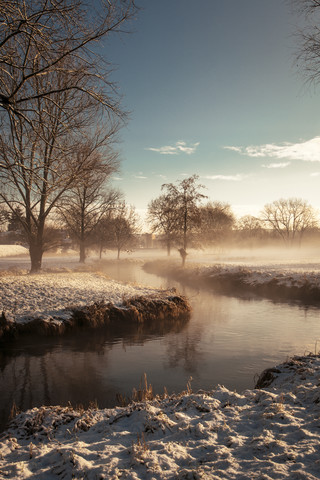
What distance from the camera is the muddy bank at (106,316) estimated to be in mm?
11328

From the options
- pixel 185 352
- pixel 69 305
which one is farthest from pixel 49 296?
pixel 185 352

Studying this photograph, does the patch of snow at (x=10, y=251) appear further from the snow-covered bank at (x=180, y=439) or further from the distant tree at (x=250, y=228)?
the distant tree at (x=250, y=228)

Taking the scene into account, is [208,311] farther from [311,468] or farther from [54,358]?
[311,468]

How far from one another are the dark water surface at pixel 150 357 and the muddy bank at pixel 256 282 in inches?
240

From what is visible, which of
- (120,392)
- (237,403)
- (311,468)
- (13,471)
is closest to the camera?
(311,468)

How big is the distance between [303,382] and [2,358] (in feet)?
27.3

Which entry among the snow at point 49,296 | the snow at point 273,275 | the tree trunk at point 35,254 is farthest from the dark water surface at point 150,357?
the tree trunk at point 35,254

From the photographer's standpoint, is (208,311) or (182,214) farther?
(182,214)

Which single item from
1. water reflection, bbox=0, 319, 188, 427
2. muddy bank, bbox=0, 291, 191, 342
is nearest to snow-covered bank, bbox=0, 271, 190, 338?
muddy bank, bbox=0, 291, 191, 342

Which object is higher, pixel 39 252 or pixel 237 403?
pixel 39 252

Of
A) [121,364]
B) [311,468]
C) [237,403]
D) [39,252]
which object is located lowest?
[121,364]

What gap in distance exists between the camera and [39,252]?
21672 millimetres

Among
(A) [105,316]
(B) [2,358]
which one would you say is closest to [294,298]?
(A) [105,316]

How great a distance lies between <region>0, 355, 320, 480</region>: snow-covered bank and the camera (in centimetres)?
337
